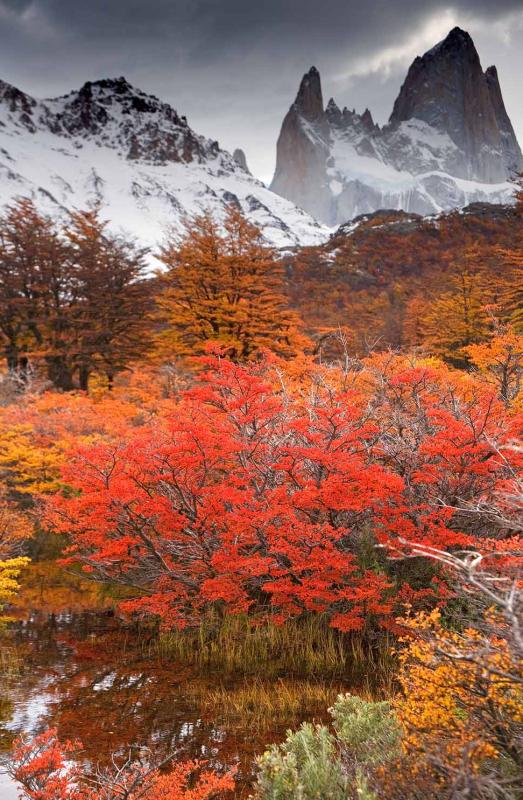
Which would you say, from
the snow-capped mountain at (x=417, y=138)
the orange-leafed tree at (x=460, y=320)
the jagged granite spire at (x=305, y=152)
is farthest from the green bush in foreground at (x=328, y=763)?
the snow-capped mountain at (x=417, y=138)

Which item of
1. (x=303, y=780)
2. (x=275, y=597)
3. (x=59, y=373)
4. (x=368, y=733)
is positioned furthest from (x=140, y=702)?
(x=59, y=373)

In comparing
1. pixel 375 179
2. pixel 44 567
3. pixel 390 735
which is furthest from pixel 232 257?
pixel 375 179

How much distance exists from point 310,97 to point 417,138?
40.7 m

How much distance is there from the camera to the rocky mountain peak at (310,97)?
19056 cm

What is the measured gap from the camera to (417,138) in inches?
7510

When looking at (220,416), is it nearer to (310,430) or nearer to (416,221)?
(310,430)

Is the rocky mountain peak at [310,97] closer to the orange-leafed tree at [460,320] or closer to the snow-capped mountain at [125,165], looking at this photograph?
the snow-capped mountain at [125,165]

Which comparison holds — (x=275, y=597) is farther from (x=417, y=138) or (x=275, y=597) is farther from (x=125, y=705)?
(x=417, y=138)

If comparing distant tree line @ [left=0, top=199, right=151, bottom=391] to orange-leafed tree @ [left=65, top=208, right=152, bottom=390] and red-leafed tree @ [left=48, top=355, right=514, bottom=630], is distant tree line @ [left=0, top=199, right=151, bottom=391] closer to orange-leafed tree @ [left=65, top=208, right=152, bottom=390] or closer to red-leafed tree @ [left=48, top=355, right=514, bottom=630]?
orange-leafed tree @ [left=65, top=208, right=152, bottom=390]

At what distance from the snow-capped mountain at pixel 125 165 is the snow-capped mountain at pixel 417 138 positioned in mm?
29512

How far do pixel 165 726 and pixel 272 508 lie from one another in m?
3.36

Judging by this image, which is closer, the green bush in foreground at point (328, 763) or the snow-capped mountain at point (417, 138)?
the green bush in foreground at point (328, 763)

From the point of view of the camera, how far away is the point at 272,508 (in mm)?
8727

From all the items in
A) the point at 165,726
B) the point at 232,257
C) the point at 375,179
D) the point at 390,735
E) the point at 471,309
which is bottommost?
the point at 165,726
